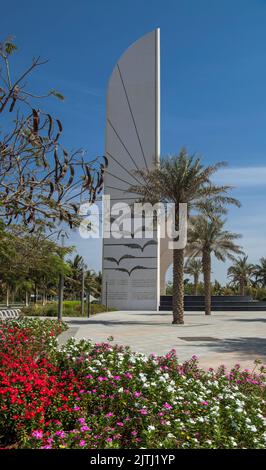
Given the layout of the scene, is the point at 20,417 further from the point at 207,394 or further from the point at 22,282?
the point at 22,282

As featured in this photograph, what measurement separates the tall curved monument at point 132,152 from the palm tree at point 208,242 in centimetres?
975

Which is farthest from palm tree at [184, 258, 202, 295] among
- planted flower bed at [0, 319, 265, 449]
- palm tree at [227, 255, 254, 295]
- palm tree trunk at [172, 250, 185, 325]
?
planted flower bed at [0, 319, 265, 449]

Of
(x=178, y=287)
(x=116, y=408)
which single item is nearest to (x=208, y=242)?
(x=178, y=287)

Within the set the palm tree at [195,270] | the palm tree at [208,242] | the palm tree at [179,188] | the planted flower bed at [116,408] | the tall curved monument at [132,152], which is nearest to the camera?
the planted flower bed at [116,408]

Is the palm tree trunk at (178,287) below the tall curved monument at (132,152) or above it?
below

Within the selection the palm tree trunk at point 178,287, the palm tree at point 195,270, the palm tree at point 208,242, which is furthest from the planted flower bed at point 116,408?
the palm tree at point 195,270

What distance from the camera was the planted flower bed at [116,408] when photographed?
4457 mm

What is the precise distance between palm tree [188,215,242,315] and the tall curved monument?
975 centimetres

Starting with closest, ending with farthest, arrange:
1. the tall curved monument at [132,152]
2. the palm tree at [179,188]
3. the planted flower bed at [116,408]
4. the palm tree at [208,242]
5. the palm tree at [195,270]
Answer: the planted flower bed at [116,408]
the palm tree at [179,188]
the palm tree at [208,242]
the tall curved monument at [132,152]
the palm tree at [195,270]

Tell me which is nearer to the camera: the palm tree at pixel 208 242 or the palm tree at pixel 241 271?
the palm tree at pixel 208 242

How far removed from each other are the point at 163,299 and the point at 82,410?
42.0m

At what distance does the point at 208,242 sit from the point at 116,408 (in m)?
29.4

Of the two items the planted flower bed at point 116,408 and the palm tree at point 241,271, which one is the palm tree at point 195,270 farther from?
the planted flower bed at point 116,408

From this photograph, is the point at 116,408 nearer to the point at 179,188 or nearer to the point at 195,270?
the point at 179,188
